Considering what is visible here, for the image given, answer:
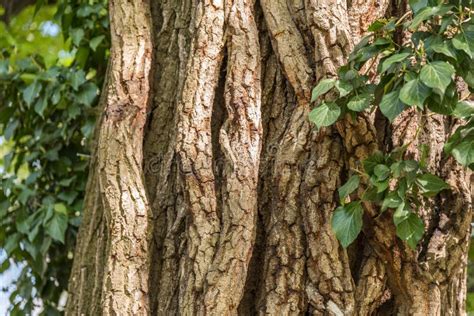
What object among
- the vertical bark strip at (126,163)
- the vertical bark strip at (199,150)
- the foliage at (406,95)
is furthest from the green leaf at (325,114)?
the vertical bark strip at (126,163)

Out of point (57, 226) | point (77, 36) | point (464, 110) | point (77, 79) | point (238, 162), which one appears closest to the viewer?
point (464, 110)

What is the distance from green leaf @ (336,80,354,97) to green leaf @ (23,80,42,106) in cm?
178

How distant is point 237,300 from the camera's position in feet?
6.55

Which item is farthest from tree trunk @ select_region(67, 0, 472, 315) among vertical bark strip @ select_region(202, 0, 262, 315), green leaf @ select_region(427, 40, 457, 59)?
green leaf @ select_region(427, 40, 457, 59)

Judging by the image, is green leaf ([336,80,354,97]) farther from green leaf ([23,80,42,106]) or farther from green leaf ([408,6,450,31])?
green leaf ([23,80,42,106])

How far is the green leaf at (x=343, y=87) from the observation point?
6.15 feet

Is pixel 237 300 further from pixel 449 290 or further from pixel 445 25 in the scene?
pixel 445 25

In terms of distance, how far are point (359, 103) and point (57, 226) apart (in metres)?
1.68

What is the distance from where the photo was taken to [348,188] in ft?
6.26

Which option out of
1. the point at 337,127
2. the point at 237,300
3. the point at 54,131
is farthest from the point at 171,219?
the point at 54,131

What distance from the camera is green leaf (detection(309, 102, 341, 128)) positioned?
1885 mm

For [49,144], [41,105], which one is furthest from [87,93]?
[49,144]

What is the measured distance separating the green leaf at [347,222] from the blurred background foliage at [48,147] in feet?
5.27

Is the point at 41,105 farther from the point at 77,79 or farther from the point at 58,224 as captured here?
the point at 58,224
